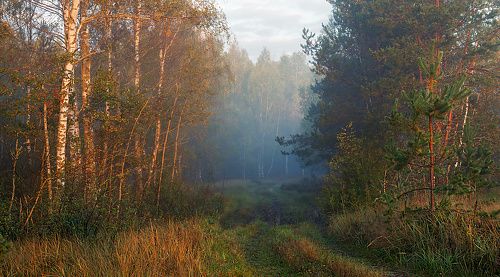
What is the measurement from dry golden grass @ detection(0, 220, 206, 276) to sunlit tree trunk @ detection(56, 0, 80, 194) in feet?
6.27

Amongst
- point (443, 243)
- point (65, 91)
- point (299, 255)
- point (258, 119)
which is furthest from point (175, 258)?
point (258, 119)

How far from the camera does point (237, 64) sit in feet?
221

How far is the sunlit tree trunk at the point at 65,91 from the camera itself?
8617mm

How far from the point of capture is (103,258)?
5797 millimetres

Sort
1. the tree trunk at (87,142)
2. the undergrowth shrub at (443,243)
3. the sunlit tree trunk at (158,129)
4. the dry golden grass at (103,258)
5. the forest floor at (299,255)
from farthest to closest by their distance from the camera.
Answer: the sunlit tree trunk at (158,129)
the tree trunk at (87,142)
the forest floor at (299,255)
the undergrowth shrub at (443,243)
the dry golden grass at (103,258)

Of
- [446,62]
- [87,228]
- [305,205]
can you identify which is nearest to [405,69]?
[446,62]

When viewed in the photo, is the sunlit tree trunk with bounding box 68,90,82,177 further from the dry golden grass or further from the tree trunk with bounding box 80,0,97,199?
the dry golden grass

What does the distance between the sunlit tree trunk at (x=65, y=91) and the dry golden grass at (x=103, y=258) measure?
191cm

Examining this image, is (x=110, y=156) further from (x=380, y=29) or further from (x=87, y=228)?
(x=380, y=29)

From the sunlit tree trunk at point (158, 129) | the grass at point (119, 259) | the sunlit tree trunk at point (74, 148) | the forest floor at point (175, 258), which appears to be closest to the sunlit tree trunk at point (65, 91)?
the sunlit tree trunk at point (74, 148)

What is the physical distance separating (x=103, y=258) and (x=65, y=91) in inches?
188

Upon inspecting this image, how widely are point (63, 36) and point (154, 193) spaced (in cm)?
667

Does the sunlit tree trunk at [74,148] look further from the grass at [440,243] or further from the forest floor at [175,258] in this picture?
the grass at [440,243]

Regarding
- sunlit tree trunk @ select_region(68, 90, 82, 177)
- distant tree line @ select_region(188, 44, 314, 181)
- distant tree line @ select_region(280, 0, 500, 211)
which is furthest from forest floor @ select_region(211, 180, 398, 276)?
distant tree line @ select_region(188, 44, 314, 181)
